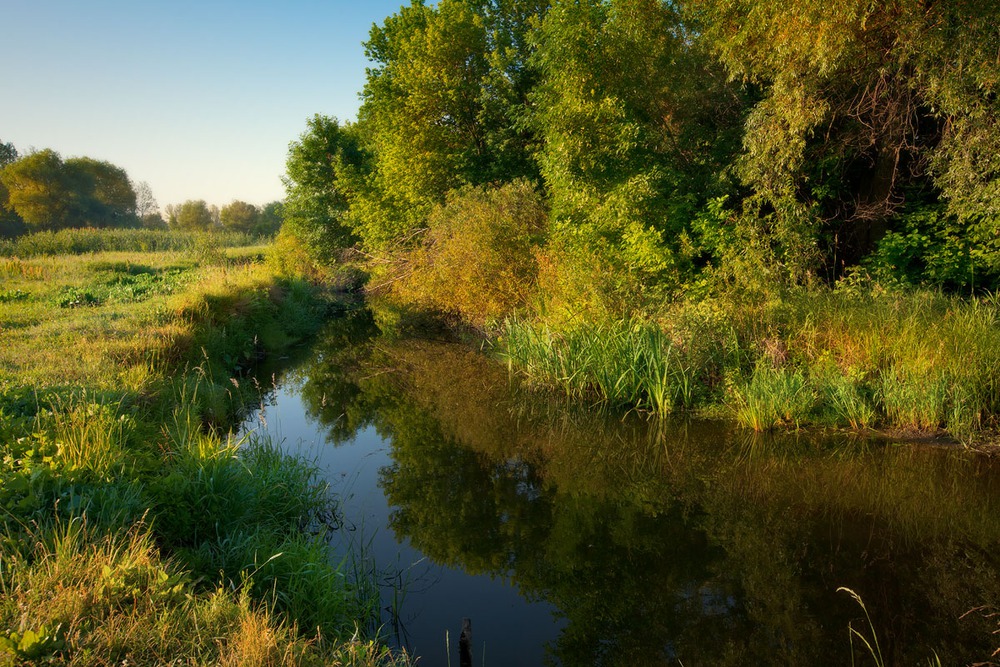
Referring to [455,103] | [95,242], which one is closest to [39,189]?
[95,242]

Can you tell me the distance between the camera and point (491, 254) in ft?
52.3

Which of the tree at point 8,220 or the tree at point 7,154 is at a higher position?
the tree at point 7,154

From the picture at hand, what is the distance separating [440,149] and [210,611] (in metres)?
21.2

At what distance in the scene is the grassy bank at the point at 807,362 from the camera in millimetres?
8336

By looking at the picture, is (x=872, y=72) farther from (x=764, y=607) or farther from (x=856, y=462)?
(x=764, y=607)

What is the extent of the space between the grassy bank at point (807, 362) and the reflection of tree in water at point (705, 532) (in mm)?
641

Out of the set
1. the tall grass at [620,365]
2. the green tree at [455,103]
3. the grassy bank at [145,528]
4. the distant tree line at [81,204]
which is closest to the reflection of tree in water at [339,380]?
the grassy bank at [145,528]

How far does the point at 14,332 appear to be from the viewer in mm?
10344

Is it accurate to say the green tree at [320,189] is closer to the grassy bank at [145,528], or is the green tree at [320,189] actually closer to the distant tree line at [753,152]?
the distant tree line at [753,152]

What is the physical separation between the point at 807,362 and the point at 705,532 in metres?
4.66

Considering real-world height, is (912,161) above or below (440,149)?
below

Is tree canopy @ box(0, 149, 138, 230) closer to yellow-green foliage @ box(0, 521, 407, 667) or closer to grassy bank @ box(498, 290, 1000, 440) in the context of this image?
grassy bank @ box(498, 290, 1000, 440)

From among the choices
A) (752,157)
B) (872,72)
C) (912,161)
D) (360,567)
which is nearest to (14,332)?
(360,567)

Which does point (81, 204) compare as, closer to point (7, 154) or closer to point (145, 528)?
point (7, 154)
